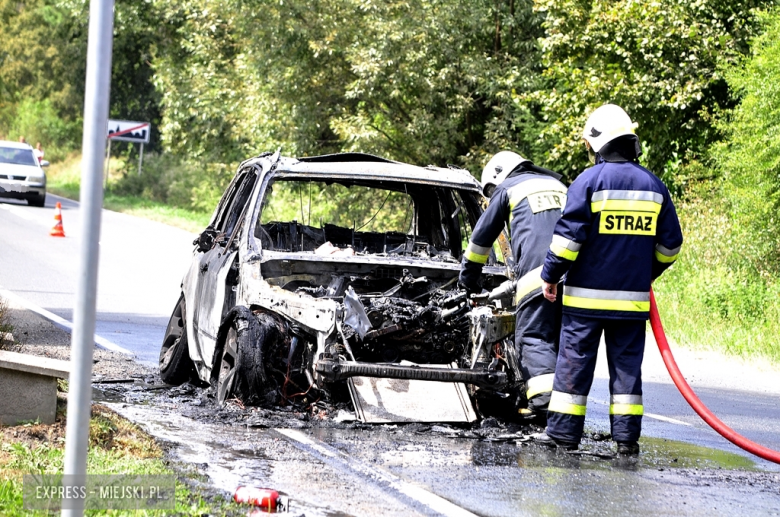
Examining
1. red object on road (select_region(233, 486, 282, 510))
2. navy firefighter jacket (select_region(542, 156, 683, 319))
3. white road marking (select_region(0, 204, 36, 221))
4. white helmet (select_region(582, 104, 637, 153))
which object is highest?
white helmet (select_region(582, 104, 637, 153))

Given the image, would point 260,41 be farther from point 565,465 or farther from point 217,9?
point 565,465

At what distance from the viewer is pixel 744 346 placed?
11891 mm

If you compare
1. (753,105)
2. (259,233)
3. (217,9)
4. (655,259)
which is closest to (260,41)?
(217,9)

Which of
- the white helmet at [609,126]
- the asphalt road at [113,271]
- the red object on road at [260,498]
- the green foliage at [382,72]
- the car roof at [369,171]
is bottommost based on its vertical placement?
the asphalt road at [113,271]

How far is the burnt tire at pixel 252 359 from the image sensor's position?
22.3ft

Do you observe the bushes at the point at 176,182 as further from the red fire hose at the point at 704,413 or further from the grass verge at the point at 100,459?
the grass verge at the point at 100,459

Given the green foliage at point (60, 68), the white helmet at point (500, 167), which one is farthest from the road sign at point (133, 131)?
the white helmet at point (500, 167)

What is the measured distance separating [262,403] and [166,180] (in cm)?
3406

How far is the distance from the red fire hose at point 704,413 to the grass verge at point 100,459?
3030mm

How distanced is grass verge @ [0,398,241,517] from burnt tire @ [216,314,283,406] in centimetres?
72

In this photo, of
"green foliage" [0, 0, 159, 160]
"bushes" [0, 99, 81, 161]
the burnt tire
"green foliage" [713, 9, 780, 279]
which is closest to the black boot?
the burnt tire

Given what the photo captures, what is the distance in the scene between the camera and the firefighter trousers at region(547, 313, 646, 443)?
6.48m

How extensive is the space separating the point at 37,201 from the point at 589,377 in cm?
2723

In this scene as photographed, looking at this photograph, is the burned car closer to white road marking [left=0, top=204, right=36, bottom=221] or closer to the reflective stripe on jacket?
the reflective stripe on jacket
